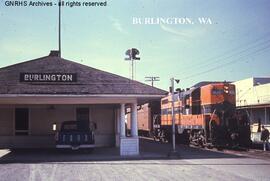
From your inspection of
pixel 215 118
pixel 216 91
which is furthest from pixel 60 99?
pixel 216 91

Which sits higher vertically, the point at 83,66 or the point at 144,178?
the point at 83,66

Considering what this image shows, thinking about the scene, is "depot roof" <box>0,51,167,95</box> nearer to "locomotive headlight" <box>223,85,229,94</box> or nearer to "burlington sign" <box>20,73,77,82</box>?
"burlington sign" <box>20,73,77,82</box>

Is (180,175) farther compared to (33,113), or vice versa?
(33,113)

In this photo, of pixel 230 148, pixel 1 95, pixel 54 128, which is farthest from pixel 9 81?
pixel 230 148

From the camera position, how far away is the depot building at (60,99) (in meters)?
19.6

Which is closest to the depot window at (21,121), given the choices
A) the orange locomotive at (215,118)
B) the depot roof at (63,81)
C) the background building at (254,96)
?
the depot roof at (63,81)

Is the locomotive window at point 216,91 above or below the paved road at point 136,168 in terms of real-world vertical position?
above

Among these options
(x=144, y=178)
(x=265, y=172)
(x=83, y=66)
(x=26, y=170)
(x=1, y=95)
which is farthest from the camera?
(x=83, y=66)

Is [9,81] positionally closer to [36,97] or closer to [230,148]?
[36,97]

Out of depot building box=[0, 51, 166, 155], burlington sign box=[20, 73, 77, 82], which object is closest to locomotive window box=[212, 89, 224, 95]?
depot building box=[0, 51, 166, 155]

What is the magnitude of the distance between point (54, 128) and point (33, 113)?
1.90 m

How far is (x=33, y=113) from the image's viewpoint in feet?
85.3

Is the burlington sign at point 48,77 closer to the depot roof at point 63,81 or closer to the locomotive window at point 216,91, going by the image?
the depot roof at point 63,81

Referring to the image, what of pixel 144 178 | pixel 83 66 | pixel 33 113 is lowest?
pixel 144 178
